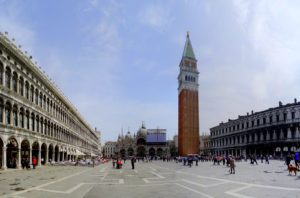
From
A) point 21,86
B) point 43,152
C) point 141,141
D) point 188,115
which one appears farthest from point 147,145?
point 21,86

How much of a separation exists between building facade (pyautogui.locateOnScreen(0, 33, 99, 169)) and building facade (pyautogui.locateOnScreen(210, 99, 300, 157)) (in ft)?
181

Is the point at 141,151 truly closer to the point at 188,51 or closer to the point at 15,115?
the point at 188,51

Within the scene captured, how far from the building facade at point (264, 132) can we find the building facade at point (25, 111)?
55.1 m

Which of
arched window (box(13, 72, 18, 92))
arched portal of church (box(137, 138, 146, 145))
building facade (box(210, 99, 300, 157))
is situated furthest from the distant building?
arched window (box(13, 72, 18, 92))

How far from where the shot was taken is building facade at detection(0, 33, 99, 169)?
116 ft

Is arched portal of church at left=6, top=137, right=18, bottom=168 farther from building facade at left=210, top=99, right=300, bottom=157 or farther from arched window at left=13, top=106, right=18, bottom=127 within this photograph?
building facade at left=210, top=99, right=300, bottom=157

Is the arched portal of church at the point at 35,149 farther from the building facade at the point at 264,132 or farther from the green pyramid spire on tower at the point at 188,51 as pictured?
the green pyramid spire on tower at the point at 188,51

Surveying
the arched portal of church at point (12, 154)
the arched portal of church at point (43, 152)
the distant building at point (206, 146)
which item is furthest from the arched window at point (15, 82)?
the distant building at point (206, 146)

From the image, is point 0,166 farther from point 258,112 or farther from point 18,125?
point 258,112

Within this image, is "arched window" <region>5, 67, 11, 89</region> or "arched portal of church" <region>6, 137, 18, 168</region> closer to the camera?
"arched window" <region>5, 67, 11, 89</region>

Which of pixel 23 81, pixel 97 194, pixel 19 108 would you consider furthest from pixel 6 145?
pixel 97 194

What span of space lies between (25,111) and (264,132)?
236 feet

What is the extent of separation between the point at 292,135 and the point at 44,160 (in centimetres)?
5920

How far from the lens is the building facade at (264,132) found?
82875mm
